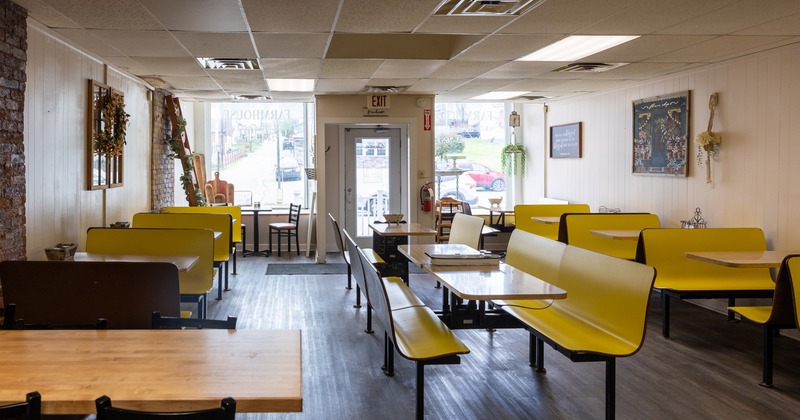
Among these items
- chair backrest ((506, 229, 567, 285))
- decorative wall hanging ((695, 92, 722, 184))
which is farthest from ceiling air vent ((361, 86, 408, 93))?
chair backrest ((506, 229, 567, 285))

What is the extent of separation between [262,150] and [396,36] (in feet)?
21.0

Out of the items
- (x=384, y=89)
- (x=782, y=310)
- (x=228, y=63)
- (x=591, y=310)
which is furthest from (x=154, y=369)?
(x=384, y=89)

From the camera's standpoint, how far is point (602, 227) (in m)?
7.91

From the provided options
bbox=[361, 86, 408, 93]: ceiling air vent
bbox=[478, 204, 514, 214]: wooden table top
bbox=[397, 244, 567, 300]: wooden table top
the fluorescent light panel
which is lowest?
bbox=[397, 244, 567, 300]: wooden table top

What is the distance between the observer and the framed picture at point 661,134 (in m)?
7.82

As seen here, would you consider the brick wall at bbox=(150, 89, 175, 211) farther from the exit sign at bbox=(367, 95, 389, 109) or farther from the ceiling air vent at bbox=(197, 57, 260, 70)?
the exit sign at bbox=(367, 95, 389, 109)

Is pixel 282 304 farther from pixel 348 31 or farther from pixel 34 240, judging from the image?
pixel 348 31

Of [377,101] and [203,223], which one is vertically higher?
[377,101]

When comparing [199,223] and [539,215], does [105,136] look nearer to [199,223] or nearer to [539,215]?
[199,223]

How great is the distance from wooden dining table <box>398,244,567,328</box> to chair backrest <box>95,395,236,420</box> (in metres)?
1.87

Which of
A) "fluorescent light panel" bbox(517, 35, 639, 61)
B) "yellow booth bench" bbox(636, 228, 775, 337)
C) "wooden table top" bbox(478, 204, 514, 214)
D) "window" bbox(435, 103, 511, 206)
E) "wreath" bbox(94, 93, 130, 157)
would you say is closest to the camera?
"fluorescent light panel" bbox(517, 35, 639, 61)

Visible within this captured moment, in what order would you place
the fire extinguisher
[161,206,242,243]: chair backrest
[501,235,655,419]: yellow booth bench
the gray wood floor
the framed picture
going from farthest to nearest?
1. the fire extinguisher
2. [161,206,242,243]: chair backrest
3. the framed picture
4. the gray wood floor
5. [501,235,655,419]: yellow booth bench

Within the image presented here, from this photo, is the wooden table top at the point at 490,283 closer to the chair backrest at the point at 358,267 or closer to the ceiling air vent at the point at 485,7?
the chair backrest at the point at 358,267

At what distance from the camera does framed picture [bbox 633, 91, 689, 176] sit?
7.82 m
